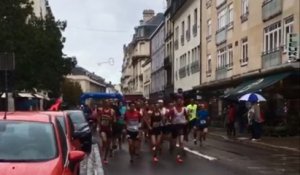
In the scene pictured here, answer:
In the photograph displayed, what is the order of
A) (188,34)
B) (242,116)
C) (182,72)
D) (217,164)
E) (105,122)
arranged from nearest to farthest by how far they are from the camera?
(217,164) → (105,122) → (242,116) → (188,34) → (182,72)

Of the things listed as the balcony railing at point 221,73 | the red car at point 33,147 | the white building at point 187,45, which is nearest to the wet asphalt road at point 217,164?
the red car at point 33,147

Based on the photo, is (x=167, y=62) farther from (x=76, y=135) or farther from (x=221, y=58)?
(x=76, y=135)

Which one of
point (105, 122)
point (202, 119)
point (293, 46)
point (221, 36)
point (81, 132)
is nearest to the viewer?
point (81, 132)

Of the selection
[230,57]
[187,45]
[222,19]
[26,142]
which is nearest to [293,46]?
[230,57]

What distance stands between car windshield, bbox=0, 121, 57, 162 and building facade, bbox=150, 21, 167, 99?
216 feet

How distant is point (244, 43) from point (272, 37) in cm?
544

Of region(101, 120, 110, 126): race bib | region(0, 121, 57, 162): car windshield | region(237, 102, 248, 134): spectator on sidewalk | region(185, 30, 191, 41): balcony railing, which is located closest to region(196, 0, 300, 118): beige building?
region(237, 102, 248, 134): spectator on sidewalk

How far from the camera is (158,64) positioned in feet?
278

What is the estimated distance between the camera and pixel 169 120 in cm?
1973

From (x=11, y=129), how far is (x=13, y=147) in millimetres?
434

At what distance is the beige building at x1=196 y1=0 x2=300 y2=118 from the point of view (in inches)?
1200

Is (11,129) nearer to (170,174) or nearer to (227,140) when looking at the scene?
(170,174)

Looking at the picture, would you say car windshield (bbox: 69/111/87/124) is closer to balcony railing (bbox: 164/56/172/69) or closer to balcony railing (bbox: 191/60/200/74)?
balcony railing (bbox: 191/60/200/74)

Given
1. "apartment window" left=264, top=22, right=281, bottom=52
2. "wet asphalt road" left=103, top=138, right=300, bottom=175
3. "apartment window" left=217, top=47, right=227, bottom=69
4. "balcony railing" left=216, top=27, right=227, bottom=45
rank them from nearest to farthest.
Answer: "wet asphalt road" left=103, top=138, right=300, bottom=175 → "apartment window" left=264, top=22, right=281, bottom=52 → "balcony railing" left=216, top=27, right=227, bottom=45 → "apartment window" left=217, top=47, right=227, bottom=69
